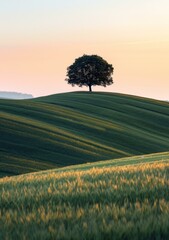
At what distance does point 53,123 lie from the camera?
2640 inches

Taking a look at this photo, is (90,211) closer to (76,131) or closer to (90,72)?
(76,131)

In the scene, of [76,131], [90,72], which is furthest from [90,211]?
[90,72]

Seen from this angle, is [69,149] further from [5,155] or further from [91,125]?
[91,125]

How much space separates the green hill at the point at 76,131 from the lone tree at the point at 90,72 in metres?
20.6

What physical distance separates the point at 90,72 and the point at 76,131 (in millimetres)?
55679

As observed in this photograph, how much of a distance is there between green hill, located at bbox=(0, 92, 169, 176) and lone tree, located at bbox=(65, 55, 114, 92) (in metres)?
20.6

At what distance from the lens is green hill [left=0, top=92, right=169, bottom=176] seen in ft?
168

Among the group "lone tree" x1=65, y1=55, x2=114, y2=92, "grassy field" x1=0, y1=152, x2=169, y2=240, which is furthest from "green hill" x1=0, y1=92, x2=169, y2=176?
"grassy field" x1=0, y1=152, x2=169, y2=240

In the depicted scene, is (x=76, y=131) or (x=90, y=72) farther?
(x=90, y=72)

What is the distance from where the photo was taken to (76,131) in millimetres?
65062

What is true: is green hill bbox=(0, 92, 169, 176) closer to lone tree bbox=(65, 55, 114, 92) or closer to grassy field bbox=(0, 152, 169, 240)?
lone tree bbox=(65, 55, 114, 92)

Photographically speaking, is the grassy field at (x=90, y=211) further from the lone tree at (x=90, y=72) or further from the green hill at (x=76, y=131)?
the lone tree at (x=90, y=72)

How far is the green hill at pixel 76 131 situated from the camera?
5128 centimetres

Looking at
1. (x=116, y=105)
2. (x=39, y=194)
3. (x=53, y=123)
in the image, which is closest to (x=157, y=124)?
(x=116, y=105)
